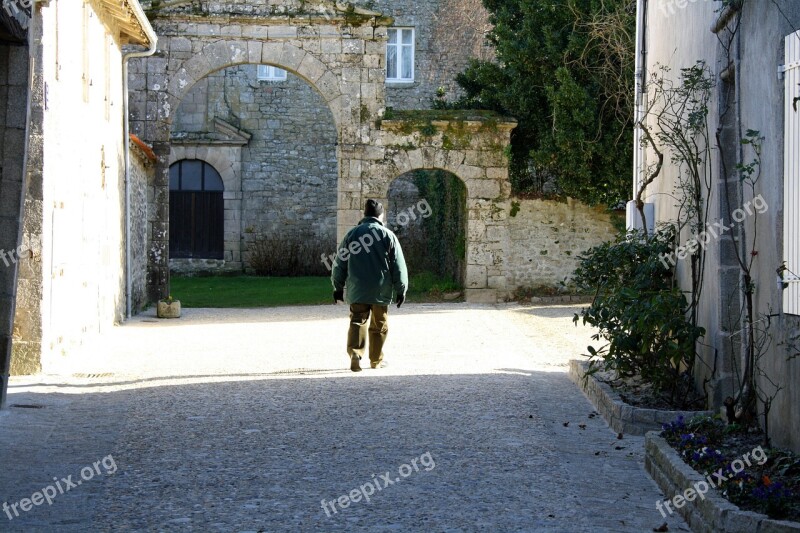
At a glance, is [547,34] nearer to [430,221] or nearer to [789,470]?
[430,221]

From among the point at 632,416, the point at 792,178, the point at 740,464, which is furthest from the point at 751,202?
the point at 740,464

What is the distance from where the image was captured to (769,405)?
5.90 metres

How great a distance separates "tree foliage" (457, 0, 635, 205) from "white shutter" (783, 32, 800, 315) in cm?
1184

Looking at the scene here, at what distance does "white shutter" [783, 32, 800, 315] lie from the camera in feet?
17.6

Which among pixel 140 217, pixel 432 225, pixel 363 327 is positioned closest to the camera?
pixel 363 327

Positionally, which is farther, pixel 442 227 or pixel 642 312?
pixel 442 227

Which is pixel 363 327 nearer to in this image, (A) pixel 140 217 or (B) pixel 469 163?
(A) pixel 140 217

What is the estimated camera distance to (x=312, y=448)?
252 inches

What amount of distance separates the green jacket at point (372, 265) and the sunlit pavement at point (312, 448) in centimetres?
76

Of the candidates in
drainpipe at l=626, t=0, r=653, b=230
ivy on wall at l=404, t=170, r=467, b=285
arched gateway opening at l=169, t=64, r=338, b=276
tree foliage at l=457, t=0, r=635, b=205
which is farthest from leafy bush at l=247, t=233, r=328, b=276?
drainpipe at l=626, t=0, r=653, b=230

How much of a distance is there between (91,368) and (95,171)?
3352 mm

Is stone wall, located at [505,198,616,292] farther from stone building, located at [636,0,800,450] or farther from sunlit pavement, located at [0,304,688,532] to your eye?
stone building, located at [636,0,800,450]

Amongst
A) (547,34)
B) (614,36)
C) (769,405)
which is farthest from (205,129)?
(769,405)

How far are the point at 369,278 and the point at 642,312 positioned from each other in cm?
314
